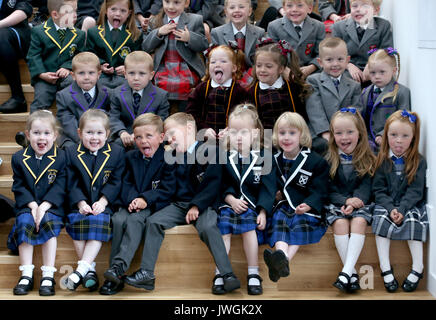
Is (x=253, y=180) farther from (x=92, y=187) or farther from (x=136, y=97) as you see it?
(x=136, y=97)

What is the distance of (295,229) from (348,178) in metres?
0.46

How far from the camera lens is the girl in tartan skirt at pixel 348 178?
379 centimetres

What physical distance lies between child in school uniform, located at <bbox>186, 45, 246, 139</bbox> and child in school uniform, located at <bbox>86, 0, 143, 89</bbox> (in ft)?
Answer: 2.26

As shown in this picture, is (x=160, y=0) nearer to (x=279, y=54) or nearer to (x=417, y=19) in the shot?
(x=279, y=54)

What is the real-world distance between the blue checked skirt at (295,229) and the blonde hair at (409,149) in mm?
499

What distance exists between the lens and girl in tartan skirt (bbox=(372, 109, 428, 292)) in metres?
3.76

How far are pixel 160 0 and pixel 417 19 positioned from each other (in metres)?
2.16

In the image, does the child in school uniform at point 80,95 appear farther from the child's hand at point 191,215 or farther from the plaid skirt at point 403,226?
the plaid skirt at point 403,226

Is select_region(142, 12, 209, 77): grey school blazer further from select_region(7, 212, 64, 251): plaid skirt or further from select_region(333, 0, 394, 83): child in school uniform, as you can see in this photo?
select_region(7, 212, 64, 251): plaid skirt

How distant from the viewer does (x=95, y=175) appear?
156 inches

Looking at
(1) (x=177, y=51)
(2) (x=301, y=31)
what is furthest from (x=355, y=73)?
(1) (x=177, y=51)

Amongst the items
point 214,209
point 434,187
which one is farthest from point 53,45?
point 434,187

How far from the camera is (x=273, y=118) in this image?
4324 millimetres
